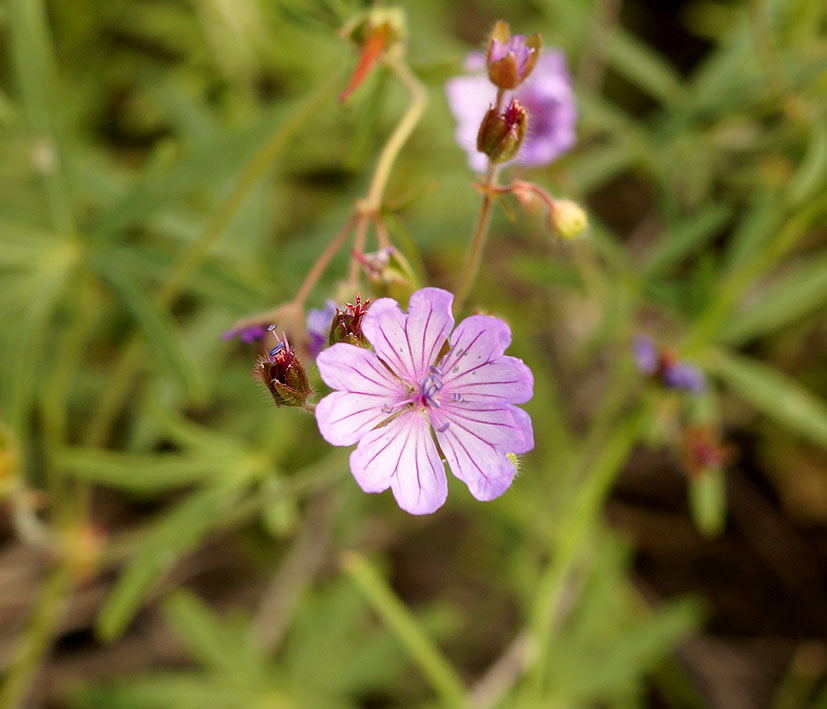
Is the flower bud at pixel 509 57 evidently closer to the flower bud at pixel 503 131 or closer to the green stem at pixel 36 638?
the flower bud at pixel 503 131

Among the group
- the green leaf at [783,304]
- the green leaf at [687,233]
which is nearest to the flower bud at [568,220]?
the green leaf at [687,233]

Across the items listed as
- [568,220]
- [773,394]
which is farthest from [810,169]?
[568,220]

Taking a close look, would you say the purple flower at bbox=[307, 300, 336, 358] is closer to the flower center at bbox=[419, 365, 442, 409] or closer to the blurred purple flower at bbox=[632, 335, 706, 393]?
the flower center at bbox=[419, 365, 442, 409]

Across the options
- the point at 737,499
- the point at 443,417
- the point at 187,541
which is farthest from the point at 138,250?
the point at 737,499

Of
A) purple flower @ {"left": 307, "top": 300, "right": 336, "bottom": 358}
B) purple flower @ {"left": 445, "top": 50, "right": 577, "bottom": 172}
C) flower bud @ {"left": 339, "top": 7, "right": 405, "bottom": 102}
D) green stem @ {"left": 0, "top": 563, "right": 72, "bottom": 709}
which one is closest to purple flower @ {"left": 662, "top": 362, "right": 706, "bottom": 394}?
purple flower @ {"left": 445, "top": 50, "right": 577, "bottom": 172}

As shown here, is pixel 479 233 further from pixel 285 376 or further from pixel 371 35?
pixel 371 35

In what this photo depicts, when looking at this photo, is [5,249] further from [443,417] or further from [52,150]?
[443,417]
